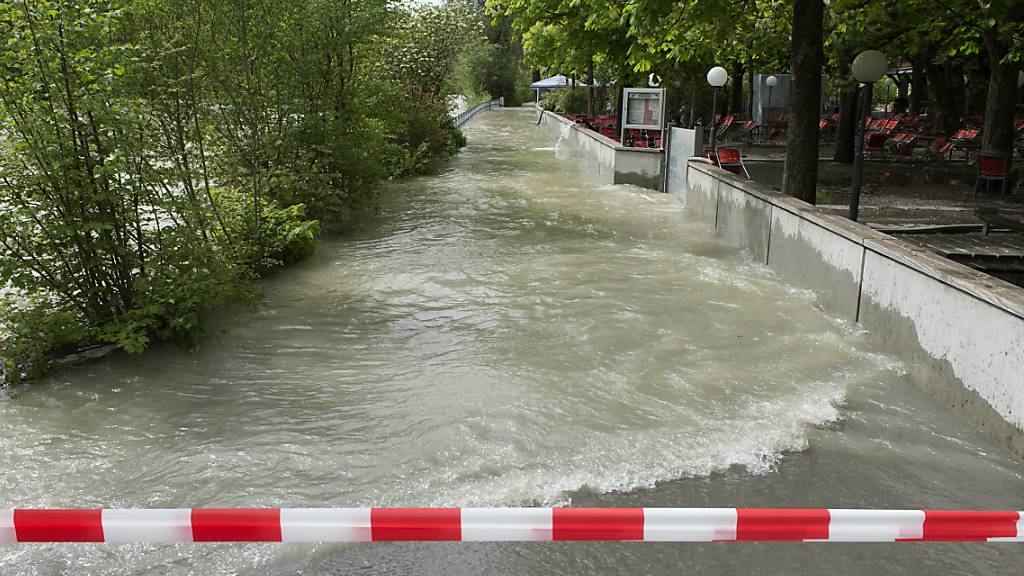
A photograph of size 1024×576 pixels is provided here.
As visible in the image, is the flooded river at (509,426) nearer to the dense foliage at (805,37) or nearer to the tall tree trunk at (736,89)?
the dense foliage at (805,37)

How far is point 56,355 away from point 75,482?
2.63 meters

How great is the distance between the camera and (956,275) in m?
6.56

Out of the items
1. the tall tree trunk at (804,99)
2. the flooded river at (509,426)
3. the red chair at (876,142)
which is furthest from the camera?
the red chair at (876,142)

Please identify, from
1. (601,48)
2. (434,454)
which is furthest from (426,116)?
(434,454)

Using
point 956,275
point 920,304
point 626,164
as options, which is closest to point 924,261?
point 920,304

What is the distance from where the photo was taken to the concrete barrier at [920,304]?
19.0 ft

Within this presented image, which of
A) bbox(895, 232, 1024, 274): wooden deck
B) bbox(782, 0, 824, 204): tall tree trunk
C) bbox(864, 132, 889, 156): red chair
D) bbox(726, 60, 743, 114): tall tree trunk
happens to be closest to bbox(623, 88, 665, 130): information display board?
bbox(782, 0, 824, 204): tall tree trunk

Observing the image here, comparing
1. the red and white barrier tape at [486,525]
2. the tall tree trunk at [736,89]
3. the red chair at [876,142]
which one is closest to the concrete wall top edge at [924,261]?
the red and white barrier tape at [486,525]

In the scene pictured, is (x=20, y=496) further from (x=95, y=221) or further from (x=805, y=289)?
(x=805, y=289)

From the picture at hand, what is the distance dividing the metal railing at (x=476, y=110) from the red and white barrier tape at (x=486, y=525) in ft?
113

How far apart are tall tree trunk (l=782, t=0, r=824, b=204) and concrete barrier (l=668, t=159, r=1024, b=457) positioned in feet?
5.07

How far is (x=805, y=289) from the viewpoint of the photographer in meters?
9.66

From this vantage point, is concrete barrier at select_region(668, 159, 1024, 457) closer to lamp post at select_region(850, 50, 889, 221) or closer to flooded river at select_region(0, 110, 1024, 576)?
flooded river at select_region(0, 110, 1024, 576)

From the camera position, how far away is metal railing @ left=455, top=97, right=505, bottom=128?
157 ft
